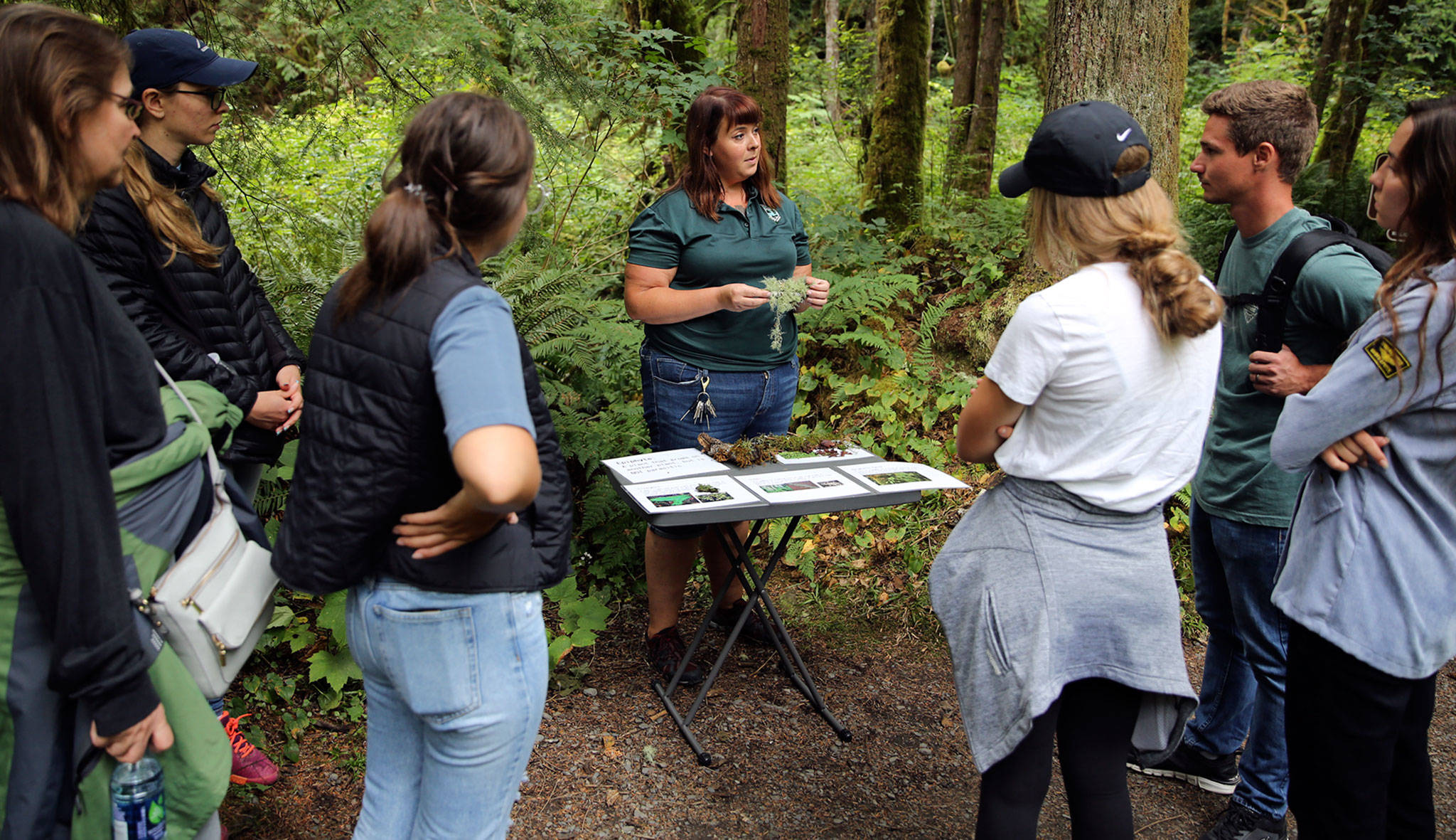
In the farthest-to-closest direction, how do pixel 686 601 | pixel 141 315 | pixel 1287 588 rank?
pixel 686 601, pixel 141 315, pixel 1287 588

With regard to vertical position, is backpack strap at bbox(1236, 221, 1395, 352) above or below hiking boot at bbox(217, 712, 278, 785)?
above

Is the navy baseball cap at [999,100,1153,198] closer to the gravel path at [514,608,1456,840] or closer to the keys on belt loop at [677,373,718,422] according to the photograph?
the keys on belt loop at [677,373,718,422]

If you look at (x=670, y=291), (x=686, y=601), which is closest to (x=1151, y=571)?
(x=670, y=291)

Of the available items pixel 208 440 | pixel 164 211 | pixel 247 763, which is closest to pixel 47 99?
pixel 208 440

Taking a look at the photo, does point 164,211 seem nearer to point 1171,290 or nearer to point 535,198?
point 535,198

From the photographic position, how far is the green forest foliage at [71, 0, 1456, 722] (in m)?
4.11

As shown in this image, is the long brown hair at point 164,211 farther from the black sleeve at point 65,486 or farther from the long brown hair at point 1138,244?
the long brown hair at point 1138,244

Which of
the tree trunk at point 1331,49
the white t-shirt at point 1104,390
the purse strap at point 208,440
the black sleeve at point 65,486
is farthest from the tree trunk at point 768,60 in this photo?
the tree trunk at point 1331,49

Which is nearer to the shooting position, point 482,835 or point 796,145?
point 482,835

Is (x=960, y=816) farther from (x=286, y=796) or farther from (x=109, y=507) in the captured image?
(x=109, y=507)

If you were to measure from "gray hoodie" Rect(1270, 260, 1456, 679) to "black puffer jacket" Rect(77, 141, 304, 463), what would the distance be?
9.61 ft

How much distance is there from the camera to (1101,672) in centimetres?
202

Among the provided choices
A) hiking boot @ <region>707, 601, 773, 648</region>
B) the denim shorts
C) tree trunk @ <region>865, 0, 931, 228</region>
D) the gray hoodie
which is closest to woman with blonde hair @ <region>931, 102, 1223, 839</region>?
the gray hoodie

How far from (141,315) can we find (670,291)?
5.74 ft
